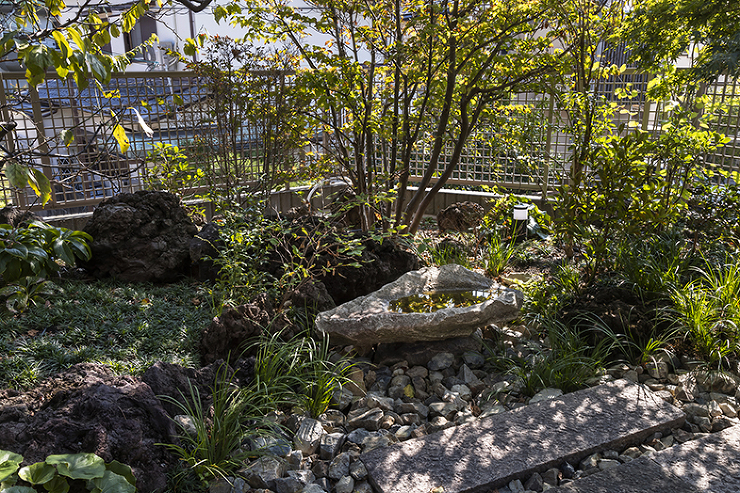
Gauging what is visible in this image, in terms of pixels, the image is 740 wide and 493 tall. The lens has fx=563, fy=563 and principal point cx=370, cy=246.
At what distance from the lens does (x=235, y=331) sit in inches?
133

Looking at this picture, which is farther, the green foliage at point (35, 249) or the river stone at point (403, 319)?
the river stone at point (403, 319)

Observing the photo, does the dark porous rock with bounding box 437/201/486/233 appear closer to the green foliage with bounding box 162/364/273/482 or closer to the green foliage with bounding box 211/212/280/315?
the green foliage with bounding box 211/212/280/315

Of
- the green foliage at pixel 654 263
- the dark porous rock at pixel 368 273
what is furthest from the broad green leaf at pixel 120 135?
the green foliage at pixel 654 263

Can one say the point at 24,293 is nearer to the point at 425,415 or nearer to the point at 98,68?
the point at 98,68

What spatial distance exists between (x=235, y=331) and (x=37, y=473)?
1.43m

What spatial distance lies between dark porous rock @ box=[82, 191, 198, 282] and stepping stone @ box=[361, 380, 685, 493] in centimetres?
242

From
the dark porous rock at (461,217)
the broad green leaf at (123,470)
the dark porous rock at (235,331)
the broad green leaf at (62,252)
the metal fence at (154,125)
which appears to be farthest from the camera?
the dark porous rock at (461,217)

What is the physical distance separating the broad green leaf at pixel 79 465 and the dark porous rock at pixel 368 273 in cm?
227

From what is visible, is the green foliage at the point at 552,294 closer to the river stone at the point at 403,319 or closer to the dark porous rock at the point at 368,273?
the river stone at the point at 403,319

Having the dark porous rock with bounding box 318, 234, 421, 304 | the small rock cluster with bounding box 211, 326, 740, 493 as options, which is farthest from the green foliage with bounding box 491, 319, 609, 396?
the dark porous rock with bounding box 318, 234, 421, 304

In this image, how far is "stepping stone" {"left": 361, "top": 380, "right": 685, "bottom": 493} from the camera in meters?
2.50

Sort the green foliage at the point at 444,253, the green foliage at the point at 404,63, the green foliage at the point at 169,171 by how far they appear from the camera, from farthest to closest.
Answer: the green foliage at the point at 169,171 < the green foliage at the point at 444,253 < the green foliage at the point at 404,63

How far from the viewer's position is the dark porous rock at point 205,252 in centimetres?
436

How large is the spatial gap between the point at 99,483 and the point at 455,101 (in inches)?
171
